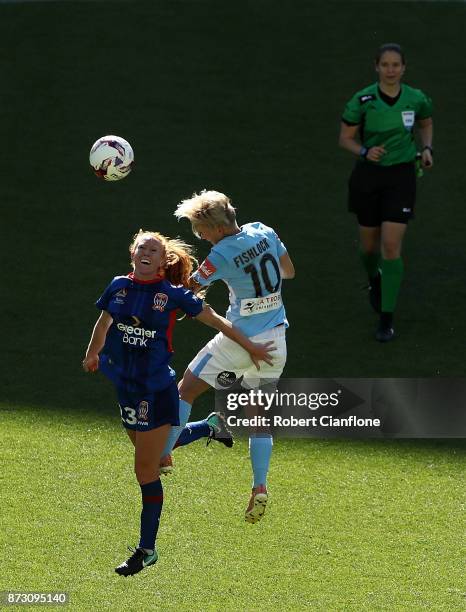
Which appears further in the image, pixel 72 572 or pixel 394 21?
pixel 394 21

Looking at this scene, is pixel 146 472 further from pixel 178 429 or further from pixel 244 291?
pixel 244 291

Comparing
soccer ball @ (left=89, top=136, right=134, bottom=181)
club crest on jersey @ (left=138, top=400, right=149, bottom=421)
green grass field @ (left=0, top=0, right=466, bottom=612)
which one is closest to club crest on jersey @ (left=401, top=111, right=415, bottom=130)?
green grass field @ (left=0, top=0, right=466, bottom=612)

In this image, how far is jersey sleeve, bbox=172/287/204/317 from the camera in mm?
7828

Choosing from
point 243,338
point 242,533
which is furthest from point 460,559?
point 243,338

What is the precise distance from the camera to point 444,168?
15023 mm

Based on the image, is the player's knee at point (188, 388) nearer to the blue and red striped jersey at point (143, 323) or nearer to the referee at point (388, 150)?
the blue and red striped jersey at point (143, 323)

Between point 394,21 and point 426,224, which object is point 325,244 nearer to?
point 426,224

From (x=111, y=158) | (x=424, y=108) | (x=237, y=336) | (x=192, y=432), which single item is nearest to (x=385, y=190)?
(x=424, y=108)

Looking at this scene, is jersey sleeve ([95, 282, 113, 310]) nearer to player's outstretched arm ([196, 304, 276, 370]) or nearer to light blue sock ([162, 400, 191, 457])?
player's outstretched arm ([196, 304, 276, 370])

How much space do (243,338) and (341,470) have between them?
2.25 metres

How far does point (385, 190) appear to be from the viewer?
11.5 metres

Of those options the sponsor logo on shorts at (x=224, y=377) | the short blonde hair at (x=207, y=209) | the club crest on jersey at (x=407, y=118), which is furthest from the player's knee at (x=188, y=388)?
the club crest on jersey at (x=407, y=118)

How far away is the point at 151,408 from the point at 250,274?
101cm

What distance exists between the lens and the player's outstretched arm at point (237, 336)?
7848mm
